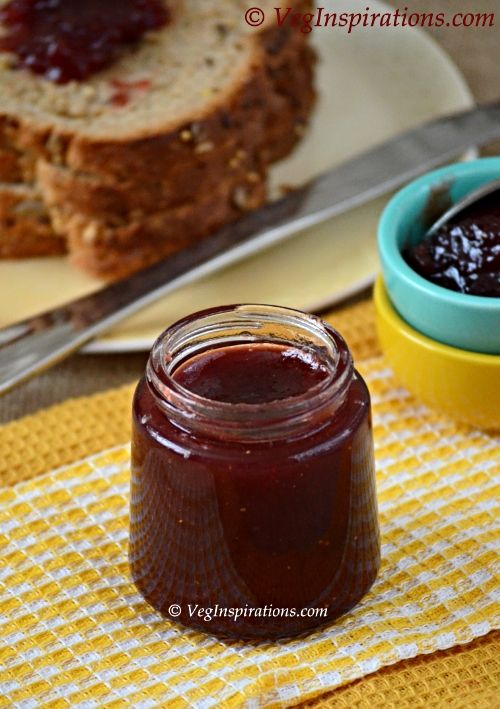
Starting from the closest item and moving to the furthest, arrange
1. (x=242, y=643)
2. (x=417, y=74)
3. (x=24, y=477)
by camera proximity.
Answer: (x=242, y=643) < (x=24, y=477) < (x=417, y=74)

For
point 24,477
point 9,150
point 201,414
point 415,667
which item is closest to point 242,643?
point 415,667

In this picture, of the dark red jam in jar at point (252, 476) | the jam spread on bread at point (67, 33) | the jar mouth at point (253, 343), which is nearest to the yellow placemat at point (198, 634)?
the dark red jam in jar at point (252, 476)

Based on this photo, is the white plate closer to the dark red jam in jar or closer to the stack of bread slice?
the stack of bread slice

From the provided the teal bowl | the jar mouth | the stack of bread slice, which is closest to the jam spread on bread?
the stack of bread slice

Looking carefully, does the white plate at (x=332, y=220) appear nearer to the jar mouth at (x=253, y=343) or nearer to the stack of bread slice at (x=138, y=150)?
the stack of bread slice at (x=138, y=150)

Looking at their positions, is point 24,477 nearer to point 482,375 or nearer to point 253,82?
point 482,375

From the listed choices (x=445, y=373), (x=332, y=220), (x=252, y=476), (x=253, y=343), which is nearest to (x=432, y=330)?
(x=445, y=373)

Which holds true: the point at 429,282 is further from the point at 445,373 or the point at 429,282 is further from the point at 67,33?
the point at 67,33
